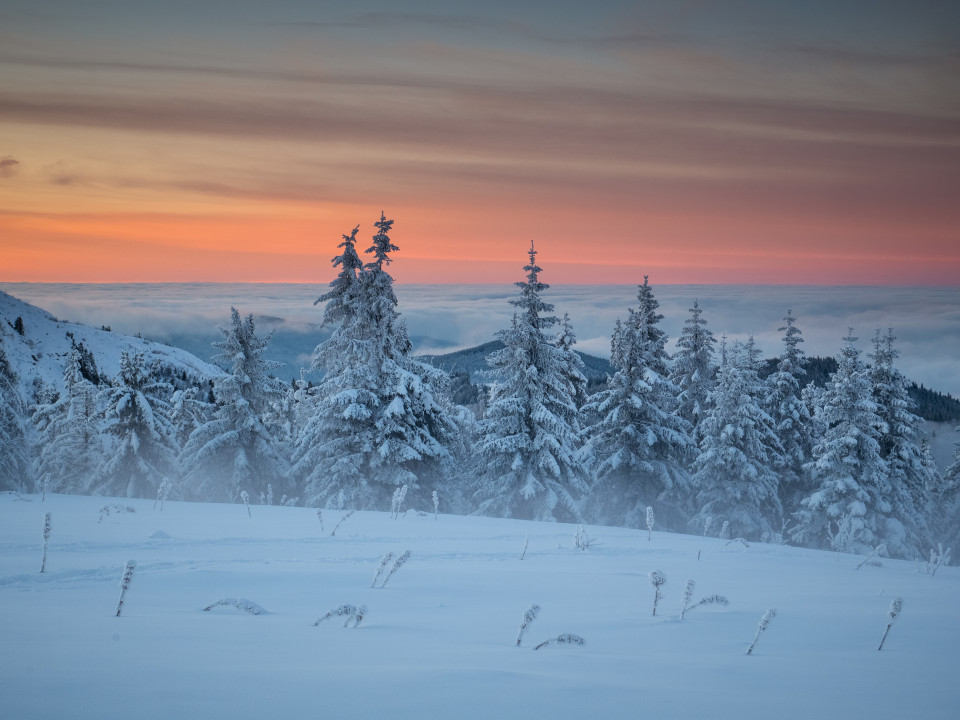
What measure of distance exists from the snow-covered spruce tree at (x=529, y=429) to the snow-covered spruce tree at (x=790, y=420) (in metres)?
13.0

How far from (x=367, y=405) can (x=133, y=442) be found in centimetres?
1389

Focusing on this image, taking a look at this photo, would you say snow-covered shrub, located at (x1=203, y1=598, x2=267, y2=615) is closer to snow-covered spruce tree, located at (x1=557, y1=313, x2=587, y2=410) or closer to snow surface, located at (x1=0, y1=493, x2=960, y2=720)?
snow surface, located at (x1=0, y1=493, x2=960, y2=720)

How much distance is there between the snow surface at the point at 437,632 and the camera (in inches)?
133

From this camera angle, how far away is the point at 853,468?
34.0 meters

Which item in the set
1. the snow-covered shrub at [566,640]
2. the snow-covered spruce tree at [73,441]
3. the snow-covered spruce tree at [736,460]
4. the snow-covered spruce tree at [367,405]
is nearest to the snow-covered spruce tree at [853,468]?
the snow-covered spruce tree at [736,460]

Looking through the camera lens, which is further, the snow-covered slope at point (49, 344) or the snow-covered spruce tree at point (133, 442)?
the snow-covered slope at point (49, 344)

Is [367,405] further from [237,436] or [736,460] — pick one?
[736,460]

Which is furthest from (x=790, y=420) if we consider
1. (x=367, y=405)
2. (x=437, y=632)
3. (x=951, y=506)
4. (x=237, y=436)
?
(x=437, y=632)

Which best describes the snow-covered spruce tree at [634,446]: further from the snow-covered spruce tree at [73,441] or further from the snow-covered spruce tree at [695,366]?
the snow-covered spruce tree at [73,441]

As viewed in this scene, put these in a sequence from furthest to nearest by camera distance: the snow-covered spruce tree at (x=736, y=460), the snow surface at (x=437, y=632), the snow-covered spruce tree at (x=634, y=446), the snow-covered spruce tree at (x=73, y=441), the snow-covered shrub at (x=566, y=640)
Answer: the snow-covered spruce tree at (x=73, y=441), the snow-covered spruce tree at (x=736, y=460), the snow-covered spruce tree at (x=634, y=446), the snow-covered shrub at (x=566, y=640), the snow surface at (x=437, y=632)

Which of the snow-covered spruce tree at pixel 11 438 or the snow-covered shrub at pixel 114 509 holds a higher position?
the snow-covered shrub at pixel 114 509

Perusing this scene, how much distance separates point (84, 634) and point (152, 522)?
24.8 ft

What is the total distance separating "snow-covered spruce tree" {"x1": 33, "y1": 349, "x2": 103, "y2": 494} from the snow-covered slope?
5857cm

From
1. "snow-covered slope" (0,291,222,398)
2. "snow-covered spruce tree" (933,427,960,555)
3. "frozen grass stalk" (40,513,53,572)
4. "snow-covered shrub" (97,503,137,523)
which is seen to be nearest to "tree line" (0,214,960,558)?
"snow-covered spruce tree" (933,427,960,555)
